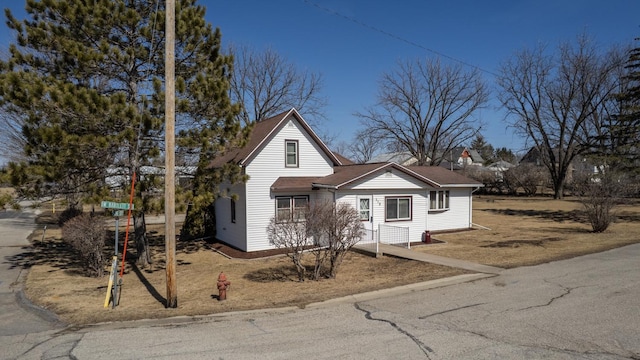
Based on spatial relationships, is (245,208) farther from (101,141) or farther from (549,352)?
(549,352)

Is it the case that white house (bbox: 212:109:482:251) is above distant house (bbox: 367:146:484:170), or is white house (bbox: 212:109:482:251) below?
below

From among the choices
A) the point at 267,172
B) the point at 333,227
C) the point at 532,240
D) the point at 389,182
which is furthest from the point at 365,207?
the point at 532,240

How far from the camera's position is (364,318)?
27.4ft

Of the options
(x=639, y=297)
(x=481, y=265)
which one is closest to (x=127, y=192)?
(x=481, y=265)

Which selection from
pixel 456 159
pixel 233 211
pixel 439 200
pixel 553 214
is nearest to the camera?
pixel 233 211

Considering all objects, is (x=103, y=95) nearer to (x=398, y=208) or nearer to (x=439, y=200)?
(x=398, y=208)

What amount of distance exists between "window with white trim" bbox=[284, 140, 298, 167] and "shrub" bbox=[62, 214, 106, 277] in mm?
7802

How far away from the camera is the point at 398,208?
2002 cm

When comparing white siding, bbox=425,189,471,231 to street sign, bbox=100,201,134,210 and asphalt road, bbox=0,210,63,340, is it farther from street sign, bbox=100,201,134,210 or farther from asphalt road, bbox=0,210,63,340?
asphalt road, bbox=0,210,63,340

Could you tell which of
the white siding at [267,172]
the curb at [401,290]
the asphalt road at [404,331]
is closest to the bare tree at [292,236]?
the curb at [401,290]

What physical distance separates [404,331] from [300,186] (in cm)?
1137

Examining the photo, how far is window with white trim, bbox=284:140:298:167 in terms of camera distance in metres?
19.1

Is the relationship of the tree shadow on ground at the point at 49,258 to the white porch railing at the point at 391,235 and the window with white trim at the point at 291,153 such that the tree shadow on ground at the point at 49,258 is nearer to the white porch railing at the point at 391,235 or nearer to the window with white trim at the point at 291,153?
the window with white trim at the point at 291,153

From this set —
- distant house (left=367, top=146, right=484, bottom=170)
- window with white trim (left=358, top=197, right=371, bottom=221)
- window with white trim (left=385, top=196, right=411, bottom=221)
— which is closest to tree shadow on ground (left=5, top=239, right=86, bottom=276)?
window with white trim (left=358, top=197, right=371, bottom=221)
